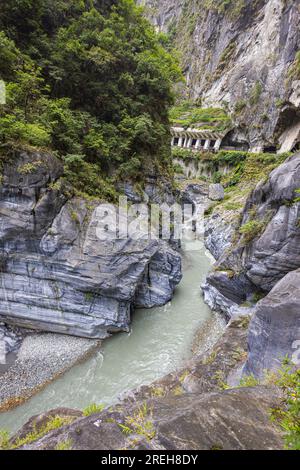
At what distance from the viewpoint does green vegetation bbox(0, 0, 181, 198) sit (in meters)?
9.49

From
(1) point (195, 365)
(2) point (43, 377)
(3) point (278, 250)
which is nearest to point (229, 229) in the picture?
(3) point (278, 250)

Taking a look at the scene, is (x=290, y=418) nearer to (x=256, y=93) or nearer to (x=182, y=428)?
(x=182, y=428)

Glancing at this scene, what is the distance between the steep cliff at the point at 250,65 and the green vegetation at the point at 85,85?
16103 mm

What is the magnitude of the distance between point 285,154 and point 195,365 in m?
24.8

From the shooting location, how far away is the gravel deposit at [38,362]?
25.6 feet

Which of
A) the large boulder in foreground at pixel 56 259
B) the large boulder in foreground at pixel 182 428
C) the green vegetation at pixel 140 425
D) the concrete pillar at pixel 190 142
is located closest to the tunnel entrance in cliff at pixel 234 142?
the concrete pillar at pixel 190 142

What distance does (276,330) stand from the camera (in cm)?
525

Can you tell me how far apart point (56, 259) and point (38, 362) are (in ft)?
13.2

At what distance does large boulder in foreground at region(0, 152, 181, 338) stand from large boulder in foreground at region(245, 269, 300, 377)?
213 inches
